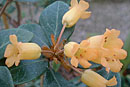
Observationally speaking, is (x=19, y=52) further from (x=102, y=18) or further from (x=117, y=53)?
(x=102, y=18)

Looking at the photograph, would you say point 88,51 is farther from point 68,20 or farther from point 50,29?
point 50,29

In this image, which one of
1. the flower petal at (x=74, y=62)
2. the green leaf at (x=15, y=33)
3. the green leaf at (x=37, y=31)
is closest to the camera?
the flower petal at (x=74, y=62)

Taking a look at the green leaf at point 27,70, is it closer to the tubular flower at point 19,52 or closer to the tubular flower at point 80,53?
the tubular flower at point 19,52

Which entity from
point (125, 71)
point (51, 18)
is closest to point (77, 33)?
point (125, 71)

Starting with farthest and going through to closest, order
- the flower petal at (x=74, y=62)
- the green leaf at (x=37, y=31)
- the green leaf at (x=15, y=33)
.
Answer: the green leaf at (x=37, y=31) → the green leaf at (x=15, y=33) → the flower petal at (x=74, y=62)

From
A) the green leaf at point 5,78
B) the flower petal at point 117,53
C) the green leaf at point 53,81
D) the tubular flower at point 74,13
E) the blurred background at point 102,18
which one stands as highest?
the tubular flower at point 74,13

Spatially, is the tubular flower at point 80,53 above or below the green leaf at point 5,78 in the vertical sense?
above

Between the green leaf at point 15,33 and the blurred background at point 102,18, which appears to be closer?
the green leaf at point 15,33

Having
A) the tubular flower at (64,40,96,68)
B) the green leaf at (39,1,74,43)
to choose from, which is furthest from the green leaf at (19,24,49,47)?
the tubular flower at (64,40,96,68)

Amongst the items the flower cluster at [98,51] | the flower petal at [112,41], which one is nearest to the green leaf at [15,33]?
the flower cluster at [98,51]
